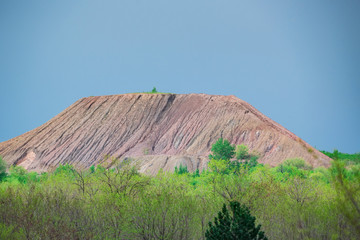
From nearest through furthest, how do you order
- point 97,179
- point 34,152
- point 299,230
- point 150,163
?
point 299,230
point 97,179
point 150,163
point 34,152

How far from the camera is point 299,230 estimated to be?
56.3ft

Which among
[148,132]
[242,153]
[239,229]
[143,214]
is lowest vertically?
[239,229]

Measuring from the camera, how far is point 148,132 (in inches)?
3494

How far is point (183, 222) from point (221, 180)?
6212 millimetres

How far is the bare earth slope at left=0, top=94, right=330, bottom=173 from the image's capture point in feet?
253

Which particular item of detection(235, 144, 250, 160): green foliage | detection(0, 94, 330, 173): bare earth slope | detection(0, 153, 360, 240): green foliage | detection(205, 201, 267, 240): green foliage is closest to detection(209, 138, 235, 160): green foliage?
detection(235, 144, 250, 160): green foliage

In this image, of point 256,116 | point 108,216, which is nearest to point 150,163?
point 256,116

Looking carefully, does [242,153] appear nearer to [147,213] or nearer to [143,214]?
[147,213]

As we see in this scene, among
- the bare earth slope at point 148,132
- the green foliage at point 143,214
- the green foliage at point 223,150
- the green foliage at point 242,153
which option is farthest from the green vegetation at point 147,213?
the bare earth slope at point 148,132

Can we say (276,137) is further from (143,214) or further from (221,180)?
(143,214)

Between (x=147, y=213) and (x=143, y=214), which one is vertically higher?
(x=147, y=213)

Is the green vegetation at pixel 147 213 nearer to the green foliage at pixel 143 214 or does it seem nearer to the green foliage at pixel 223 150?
the green foliage at pixel 143 214

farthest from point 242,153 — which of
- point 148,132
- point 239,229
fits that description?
point 239,229

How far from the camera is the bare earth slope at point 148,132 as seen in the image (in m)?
77.2
